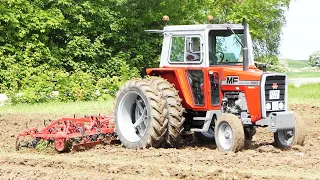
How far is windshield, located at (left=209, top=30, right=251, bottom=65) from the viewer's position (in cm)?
1167

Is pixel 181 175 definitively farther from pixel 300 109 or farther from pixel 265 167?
pixel 300 109

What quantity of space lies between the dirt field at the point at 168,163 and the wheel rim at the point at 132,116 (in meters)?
0.35

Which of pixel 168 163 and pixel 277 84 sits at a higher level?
pixel 277 84

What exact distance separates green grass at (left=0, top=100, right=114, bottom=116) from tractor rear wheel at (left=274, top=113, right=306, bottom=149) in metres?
7.88

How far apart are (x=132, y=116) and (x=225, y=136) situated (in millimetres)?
2094

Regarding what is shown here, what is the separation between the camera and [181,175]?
29.3ft

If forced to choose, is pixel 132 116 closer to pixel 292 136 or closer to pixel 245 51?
pixel 245 51

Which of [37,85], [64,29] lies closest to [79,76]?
[37,85]

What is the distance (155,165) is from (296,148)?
2.71 m

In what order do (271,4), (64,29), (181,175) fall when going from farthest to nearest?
(271,4)
(64,29)
(181,175)

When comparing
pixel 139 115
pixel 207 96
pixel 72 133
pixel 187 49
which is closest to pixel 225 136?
pixel 207 96

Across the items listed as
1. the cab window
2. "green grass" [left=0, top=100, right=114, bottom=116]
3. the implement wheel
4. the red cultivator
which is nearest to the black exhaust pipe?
the cab window

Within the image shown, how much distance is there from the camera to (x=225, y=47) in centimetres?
1187

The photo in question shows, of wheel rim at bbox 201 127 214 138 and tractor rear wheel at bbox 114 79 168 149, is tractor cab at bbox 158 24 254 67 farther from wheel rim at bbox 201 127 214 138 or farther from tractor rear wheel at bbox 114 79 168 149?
wheel rim at bbox 201 127 214 138
